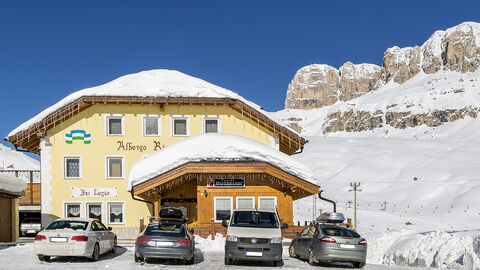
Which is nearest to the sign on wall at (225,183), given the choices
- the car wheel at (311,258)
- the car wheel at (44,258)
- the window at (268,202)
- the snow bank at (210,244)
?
the window at (268,202)

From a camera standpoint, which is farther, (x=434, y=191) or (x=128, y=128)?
(x=434, y=191)

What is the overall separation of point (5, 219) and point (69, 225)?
38.4 ft

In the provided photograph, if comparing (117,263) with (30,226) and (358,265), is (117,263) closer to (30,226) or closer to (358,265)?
(358,265)

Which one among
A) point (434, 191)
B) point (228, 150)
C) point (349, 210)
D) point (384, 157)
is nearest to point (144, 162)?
point (228, 150)

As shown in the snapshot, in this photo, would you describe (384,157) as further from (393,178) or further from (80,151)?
(80,151)

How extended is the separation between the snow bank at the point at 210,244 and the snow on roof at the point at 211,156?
3.86 m

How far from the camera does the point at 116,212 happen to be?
1061 inches

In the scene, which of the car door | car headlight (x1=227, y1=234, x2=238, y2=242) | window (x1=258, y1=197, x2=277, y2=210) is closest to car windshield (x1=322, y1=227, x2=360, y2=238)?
the car door

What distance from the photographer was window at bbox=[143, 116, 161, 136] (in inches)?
1097

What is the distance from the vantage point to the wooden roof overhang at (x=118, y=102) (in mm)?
26578

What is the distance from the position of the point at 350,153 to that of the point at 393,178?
30470mm

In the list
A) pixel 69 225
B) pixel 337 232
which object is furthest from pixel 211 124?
pixel 337 232

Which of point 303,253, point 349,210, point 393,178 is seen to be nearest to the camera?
point 303,253

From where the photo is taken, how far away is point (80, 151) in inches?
1065
